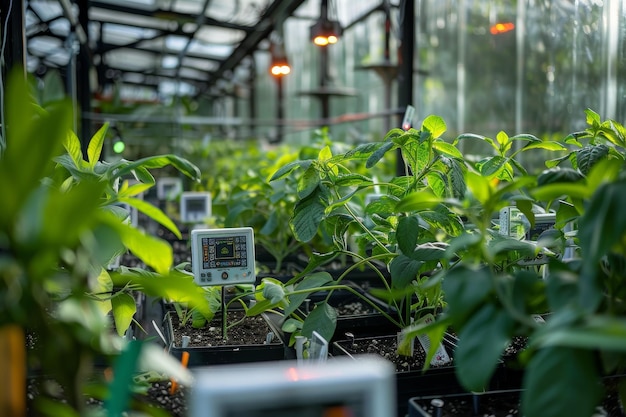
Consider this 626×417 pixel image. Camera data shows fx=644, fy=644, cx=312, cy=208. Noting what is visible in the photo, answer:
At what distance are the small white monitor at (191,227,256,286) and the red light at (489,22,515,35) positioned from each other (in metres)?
3.21

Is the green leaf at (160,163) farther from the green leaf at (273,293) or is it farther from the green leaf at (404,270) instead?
the green leaf at (404,270)

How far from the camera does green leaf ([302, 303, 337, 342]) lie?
57.6 inches

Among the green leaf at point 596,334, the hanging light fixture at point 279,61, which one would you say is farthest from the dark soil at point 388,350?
the hanging light fixture at point 279,61

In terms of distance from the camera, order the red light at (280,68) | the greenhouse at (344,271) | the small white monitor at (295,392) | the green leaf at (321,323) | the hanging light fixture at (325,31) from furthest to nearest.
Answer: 1. the red light at (280,68)
2. the hanging light fixture at (325,31)
3. the green leaf at (321,323)
4. the greenhouse at (344,271)
5. the small white monitor at (295,392)

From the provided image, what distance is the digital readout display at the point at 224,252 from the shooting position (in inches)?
66.4

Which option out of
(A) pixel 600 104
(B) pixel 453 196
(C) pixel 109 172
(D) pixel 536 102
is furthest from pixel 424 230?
(D) pixel 536 102

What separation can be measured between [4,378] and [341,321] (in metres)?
1.17

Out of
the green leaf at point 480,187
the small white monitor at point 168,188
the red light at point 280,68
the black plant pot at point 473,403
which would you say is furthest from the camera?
the red light at point 280,68

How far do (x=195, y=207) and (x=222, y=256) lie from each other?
5.39 ft

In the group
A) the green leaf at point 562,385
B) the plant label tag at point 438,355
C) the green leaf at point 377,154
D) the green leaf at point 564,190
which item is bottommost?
the plant label tag at point 438,355

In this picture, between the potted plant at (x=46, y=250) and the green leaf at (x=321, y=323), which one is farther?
the green leaf at (x=321, y=323)

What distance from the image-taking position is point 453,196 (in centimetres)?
156

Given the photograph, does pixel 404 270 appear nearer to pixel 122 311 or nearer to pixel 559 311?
pixel 559 311

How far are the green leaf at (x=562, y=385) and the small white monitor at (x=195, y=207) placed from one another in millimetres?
2542
